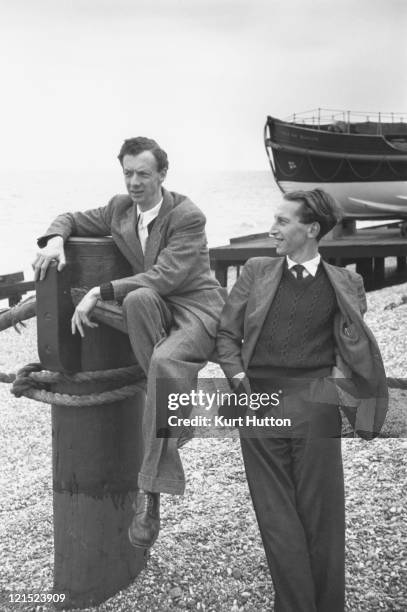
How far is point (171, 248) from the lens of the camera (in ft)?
8.32

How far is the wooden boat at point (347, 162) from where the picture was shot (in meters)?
17.2

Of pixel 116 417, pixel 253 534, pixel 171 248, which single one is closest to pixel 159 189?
pixel 171 248

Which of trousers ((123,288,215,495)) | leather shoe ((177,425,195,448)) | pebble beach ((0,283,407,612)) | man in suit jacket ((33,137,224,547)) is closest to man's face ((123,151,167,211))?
man in suit jacket ((33,137,224,547))

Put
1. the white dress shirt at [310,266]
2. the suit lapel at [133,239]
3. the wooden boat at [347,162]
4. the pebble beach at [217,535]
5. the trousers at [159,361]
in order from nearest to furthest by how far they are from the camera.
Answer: the trousers at [159,361] → the white dress shirt at [310,266] → the suit lapel at [133,239] → the pebble beach at [217,535] → the wooden boat at [347,162]

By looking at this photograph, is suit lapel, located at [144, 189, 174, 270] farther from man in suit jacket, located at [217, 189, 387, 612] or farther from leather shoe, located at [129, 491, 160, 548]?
leather shoe, located at [129, 491, 160, 548]

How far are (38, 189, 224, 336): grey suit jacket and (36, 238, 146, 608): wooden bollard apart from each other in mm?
78

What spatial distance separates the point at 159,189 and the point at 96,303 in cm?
54

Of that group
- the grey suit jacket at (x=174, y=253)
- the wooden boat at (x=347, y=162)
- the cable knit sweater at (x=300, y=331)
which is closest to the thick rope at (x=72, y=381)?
the grey suit jacket at (x=174, y=253)

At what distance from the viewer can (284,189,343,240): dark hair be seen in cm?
236

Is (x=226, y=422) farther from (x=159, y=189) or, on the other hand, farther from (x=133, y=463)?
(x=159, y=189)

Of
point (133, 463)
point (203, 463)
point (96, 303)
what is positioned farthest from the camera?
point (203, 463)

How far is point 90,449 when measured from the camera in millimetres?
2605

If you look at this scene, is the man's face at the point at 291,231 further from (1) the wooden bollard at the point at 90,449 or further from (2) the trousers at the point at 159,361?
(1) the wooden bollard at the point at 90,449

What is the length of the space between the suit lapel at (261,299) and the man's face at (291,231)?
0.08m
